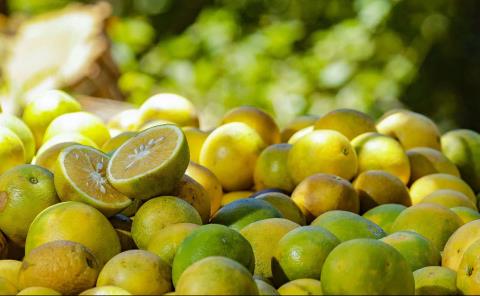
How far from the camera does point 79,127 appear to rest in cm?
275

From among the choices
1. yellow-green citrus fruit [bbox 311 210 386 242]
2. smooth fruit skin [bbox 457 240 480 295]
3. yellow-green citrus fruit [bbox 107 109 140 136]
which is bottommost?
yellow-green citrus fruit [bbox 107 109 140 136]

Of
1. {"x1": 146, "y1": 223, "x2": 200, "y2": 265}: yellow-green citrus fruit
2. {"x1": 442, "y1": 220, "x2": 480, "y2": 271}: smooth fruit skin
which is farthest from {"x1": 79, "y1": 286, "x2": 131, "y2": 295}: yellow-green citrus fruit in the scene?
{"x1": 442, "y1": 220, "x2": 480, "y2": 271}: smooth fruit skin

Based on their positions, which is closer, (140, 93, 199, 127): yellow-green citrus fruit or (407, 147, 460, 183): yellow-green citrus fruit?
(407, 147, 460, 183): yellow-green citrus fruit

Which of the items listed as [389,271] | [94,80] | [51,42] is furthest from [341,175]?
[51,42]

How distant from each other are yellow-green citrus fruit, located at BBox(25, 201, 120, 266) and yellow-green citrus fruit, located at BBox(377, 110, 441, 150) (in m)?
1.45

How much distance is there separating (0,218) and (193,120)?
4.17 feet

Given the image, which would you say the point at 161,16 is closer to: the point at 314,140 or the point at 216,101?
the point at 216,101

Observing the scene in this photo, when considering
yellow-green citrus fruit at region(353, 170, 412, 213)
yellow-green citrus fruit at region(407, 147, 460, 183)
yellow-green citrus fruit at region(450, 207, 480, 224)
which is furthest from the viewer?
yellow-green citrus fruit at region(407, 147, 460, 183)

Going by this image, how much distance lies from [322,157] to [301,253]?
2.91 feet

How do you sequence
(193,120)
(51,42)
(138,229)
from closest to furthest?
(138,229) → (193,120) → (51,42)

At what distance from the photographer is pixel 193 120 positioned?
3.09m

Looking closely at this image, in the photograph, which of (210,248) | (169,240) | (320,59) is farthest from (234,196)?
(320,59)

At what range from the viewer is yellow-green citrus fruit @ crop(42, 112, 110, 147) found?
2.74 m

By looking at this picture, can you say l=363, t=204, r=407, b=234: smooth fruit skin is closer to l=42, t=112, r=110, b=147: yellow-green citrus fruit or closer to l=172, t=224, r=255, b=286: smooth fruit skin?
l=172, t=224, r=255, b=286: smooth fruit skin
